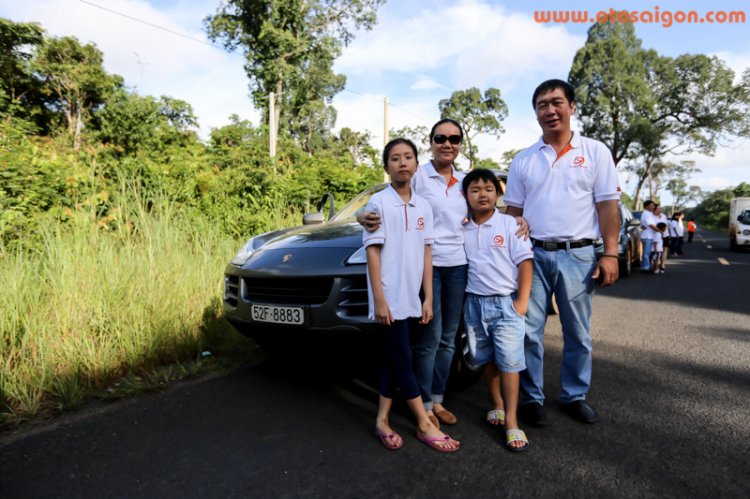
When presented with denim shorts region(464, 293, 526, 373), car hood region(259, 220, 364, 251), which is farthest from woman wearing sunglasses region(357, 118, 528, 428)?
car hood region(259, 220, 364, 251)

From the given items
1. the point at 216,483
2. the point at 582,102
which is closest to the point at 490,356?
the point at 216,483

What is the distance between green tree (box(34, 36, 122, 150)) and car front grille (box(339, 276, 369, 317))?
22.5 metres

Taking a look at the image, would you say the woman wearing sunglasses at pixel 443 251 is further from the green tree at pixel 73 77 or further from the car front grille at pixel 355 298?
the green tree at pixel 73 77

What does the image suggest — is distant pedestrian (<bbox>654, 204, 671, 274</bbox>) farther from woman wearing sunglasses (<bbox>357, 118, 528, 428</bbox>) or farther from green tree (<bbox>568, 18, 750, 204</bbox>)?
green tree (<bbox>568, 18, 750, 204</bbox>)

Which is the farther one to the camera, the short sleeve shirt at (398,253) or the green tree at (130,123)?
the green tree at (130,123)

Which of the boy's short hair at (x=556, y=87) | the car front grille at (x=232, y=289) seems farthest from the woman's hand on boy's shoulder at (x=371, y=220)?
the car front grille at (x=232, y=289)

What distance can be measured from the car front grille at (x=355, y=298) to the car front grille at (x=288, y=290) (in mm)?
125

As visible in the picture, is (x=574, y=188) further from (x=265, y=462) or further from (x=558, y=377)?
(x=265, y=462)

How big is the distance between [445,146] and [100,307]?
306 centimetres

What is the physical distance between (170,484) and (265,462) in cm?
45

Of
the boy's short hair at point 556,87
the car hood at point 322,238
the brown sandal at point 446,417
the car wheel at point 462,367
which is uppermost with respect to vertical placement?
the boy's short hair at point 556,87

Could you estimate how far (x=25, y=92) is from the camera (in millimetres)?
21562

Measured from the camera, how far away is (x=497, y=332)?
2820mm

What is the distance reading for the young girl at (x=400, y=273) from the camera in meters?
2.62
